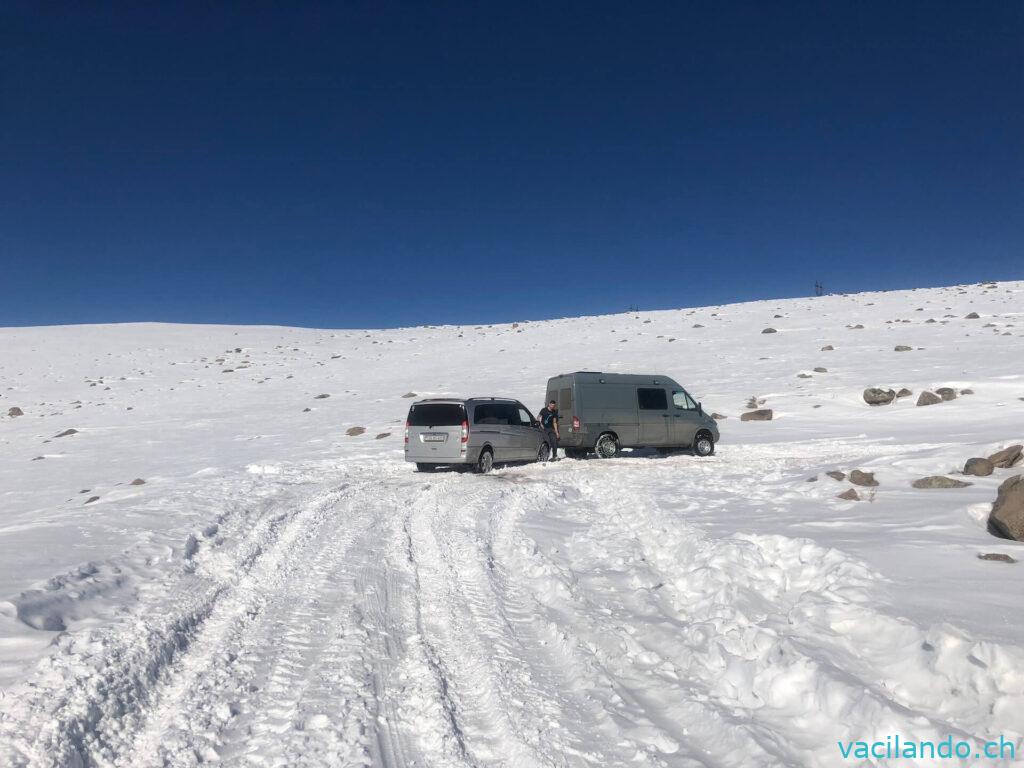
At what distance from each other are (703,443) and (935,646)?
47.8 feet

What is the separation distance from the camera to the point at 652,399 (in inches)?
742

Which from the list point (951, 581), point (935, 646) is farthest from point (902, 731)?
point (951, 581)

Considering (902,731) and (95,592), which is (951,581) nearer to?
(902,731)

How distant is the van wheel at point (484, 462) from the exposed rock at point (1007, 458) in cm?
1015

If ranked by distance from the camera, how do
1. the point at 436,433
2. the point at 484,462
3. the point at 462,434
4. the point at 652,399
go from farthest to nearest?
the point at 652,399 → the point at 484,462 → the point at 436,433 → the point at 462,434

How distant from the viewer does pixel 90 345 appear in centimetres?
6075

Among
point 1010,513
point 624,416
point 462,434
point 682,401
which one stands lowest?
point 1010,513

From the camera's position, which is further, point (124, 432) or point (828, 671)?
→ point (124, 432)

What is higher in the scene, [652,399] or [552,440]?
[652,399]

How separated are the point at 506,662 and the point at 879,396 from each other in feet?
74.2

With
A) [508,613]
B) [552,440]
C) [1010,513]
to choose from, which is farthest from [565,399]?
[508,613]

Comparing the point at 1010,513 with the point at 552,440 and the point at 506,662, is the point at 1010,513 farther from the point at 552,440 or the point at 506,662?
the point at 552,440

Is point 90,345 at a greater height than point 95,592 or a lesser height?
greater

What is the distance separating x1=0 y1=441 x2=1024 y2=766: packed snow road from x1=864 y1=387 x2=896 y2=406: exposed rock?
1723cm
